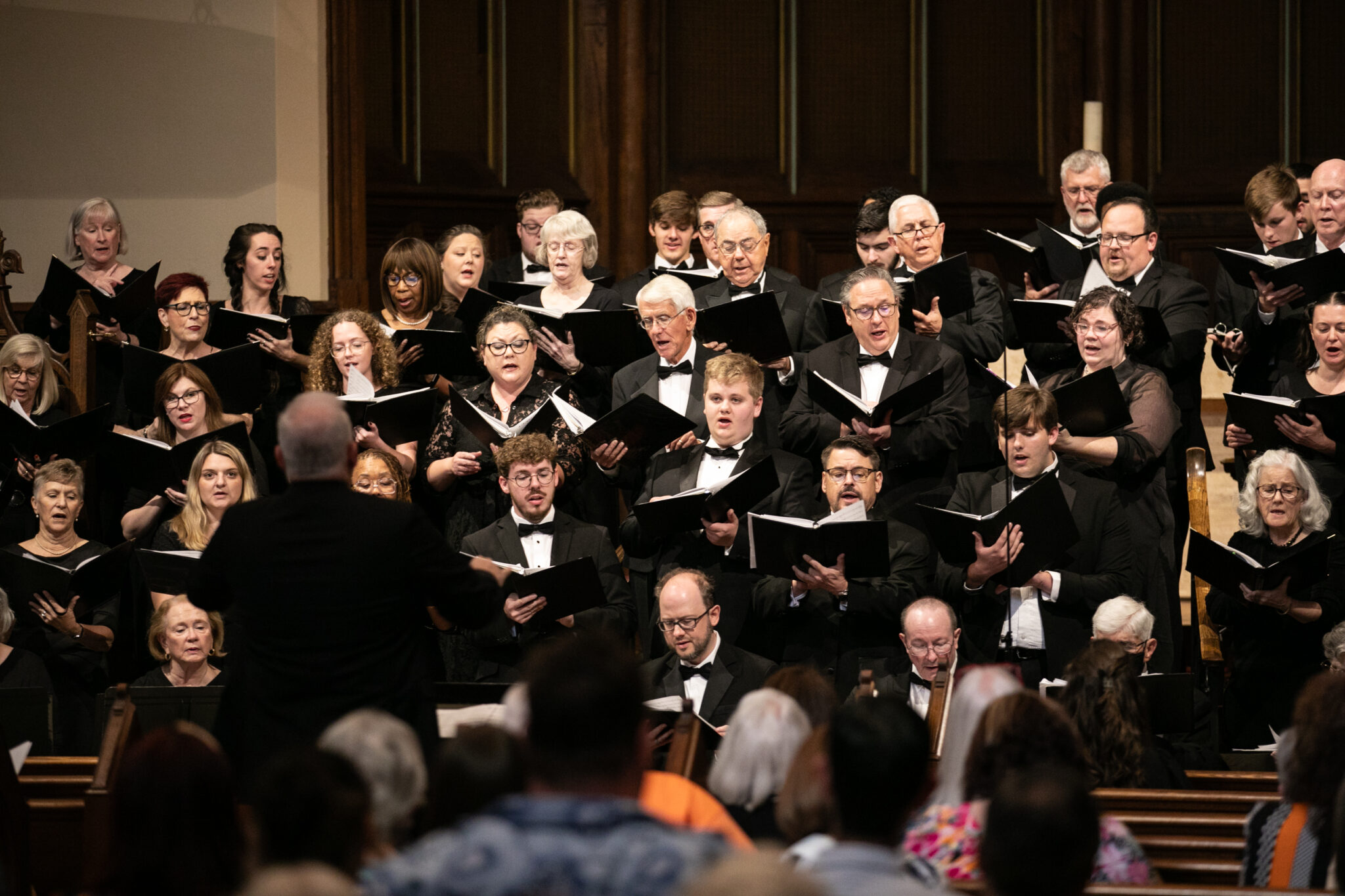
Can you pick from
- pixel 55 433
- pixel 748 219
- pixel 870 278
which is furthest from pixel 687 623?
pixel 55 433

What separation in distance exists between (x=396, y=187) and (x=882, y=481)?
3832 millimetres

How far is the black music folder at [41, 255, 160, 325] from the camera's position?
6.10m

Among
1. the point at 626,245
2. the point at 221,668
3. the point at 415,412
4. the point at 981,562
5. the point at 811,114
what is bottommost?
the point at 221,668

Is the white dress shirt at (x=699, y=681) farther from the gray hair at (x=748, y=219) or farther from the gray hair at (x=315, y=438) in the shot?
the gray hair at (x=315, y=438)

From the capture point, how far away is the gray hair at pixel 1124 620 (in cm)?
470

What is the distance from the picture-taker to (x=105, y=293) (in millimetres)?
6234

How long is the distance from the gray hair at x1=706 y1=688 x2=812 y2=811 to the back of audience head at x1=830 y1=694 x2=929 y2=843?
2.53 ft

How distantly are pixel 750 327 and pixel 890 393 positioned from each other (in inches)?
19.3

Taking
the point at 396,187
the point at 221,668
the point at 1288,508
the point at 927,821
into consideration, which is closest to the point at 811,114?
Result: the point at 396,187

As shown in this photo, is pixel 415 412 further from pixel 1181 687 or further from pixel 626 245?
pixel 626 245

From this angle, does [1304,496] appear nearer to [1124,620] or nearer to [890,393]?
[1124,620]

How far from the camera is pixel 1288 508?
17.0 feet

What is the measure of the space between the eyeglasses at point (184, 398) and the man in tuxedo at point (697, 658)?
66.9 inches

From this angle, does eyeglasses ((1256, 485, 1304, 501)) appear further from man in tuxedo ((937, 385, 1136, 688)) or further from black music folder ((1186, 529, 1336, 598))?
man in tuxedo ((937, 385, 1136, 688))
